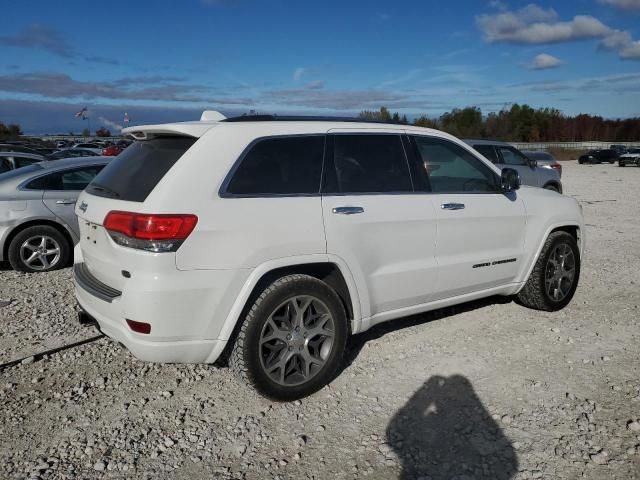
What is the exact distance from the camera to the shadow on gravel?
4320 millimetres

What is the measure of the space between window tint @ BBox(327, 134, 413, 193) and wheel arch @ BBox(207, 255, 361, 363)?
54 cm

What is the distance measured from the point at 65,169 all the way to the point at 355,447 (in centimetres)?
592

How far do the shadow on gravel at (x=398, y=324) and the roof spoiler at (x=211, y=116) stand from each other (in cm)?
210

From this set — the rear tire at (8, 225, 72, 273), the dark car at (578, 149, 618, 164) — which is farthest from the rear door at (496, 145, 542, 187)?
the dark car at (578, 149, 618, 164)

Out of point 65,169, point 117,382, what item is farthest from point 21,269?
point 117,382

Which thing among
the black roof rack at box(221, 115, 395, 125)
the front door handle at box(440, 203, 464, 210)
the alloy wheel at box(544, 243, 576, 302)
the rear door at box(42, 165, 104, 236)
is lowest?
the alloy wheel at box(544, 243, 576, 302)

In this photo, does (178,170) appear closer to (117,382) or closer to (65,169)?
(117,382)

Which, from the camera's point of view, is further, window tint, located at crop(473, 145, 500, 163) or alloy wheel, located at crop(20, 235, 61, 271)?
window tint, located at crop(473, 145, 500, 163)

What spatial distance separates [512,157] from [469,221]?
927cm

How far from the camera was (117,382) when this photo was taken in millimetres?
3826

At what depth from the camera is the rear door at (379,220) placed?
3.60 m

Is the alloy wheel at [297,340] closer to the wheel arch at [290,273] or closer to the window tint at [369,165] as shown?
the wheel arch at [290,273]

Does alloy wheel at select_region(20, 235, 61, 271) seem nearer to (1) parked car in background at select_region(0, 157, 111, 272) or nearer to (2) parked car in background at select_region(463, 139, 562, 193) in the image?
(1) parked car in background at select_region(0, 157, 111, 272)

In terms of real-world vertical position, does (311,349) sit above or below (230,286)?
below
